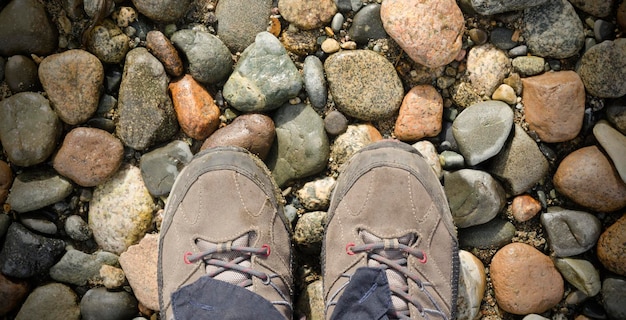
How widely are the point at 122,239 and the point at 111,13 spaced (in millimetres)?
1040

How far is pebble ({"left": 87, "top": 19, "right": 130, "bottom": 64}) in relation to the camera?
2.46 m

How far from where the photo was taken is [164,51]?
2.44m

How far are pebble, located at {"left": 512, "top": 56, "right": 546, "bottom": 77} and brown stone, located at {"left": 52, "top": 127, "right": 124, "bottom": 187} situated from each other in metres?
1.87

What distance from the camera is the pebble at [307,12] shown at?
2.51 meters

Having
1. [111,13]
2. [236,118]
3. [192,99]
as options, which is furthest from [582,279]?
[111,13]

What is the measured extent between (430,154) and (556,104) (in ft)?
1.96

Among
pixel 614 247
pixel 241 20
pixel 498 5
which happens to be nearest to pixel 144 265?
pixel 241 20

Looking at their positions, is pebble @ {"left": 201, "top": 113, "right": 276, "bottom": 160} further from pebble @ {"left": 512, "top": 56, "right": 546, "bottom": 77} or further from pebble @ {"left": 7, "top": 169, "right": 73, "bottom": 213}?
pebble @ {"left": 512, "top": 56, "right": 546, "bottom": 77}

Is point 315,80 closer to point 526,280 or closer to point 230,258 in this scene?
point 230,258

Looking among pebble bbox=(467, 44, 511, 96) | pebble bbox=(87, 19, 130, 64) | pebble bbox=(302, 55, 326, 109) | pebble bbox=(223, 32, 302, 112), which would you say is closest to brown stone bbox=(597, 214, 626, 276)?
pebble bbox=(467, 44, 511, 96)

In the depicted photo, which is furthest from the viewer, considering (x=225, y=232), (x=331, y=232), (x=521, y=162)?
(x=521, y=162)

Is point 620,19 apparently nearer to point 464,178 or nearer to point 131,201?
point 464,178

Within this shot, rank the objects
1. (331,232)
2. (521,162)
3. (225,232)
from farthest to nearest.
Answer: (521,162)
(331,232)
(225,232)

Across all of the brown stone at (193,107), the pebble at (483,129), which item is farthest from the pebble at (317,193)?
the pebble at (483,129)
